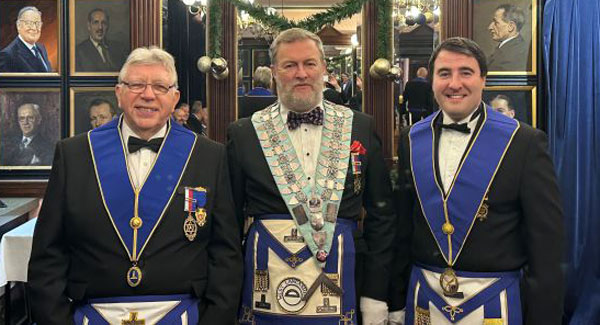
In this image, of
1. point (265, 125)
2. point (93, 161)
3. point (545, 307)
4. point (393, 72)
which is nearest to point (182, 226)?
point (93, 161)

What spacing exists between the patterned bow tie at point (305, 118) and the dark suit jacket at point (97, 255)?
1.47 ft

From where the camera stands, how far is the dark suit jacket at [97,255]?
1948 mm

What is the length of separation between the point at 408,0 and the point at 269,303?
2.48 metres

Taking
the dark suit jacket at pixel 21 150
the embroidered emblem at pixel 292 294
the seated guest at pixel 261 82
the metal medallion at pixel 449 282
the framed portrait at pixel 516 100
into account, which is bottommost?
the embroidered emblem at pixel 292 294

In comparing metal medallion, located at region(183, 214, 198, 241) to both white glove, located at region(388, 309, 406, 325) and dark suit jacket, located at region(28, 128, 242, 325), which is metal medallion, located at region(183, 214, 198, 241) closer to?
dark suit jacket, located at region(28, 128, 242, 325)

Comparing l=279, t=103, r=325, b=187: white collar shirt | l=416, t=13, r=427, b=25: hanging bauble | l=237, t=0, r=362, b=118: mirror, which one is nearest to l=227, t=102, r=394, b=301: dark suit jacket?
l=279, t=103, r=325, b=187: white collar shirt

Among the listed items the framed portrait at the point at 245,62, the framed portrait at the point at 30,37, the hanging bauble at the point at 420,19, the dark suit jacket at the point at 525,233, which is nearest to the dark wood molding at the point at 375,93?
the hanging bauble at the point at 420,19

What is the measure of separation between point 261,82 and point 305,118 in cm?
163

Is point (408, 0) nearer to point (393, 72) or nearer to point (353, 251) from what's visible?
point (393, 72)

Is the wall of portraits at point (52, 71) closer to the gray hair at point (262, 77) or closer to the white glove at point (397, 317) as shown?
the gray hair at point (262, 77)

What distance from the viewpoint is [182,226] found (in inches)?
79.7

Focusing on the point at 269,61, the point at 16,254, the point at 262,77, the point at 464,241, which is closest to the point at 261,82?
the point at 262,77

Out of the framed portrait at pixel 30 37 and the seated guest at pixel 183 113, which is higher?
the framed portrait at pixel 30 37

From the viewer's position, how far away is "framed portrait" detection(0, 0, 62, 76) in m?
3.98
